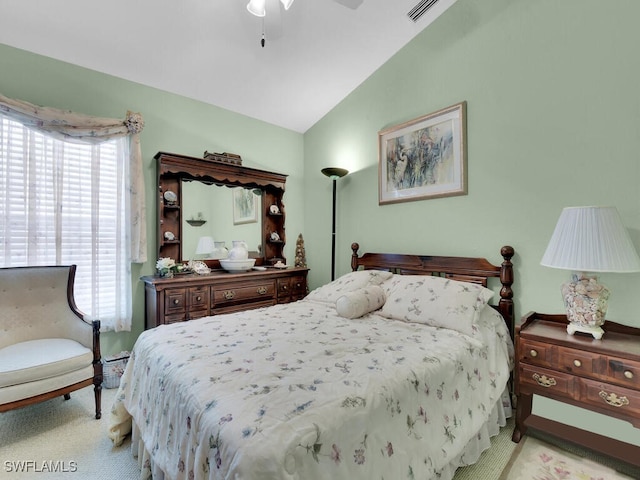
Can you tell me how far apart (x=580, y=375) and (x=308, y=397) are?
158cm

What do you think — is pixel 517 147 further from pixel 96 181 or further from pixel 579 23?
pixel 96 181

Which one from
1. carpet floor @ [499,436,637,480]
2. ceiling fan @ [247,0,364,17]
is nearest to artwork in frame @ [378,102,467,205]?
ceiling fan @ [247,0,364,17]

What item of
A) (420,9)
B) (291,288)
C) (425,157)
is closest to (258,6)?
(420,9)

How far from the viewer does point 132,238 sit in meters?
2.84

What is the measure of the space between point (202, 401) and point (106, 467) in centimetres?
119

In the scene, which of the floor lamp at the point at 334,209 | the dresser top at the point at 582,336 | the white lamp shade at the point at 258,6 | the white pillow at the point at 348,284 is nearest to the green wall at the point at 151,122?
the floor lamp at the point at 334,209

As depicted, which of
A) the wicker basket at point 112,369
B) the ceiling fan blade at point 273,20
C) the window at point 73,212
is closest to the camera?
the ceiling fan blade at point 273,20

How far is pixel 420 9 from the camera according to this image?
2494mm

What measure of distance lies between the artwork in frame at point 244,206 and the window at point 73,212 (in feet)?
3.63

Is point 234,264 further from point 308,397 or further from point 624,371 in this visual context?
point 624,371

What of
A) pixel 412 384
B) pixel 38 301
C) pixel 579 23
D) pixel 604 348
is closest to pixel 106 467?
pixel 38 301

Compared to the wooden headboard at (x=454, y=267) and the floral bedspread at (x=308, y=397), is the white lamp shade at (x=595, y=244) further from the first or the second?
the floral bedspread at (x=308, y=397)

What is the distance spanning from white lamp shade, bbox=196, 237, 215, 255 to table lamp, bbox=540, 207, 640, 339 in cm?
301

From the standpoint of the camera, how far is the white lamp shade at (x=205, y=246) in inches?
130
